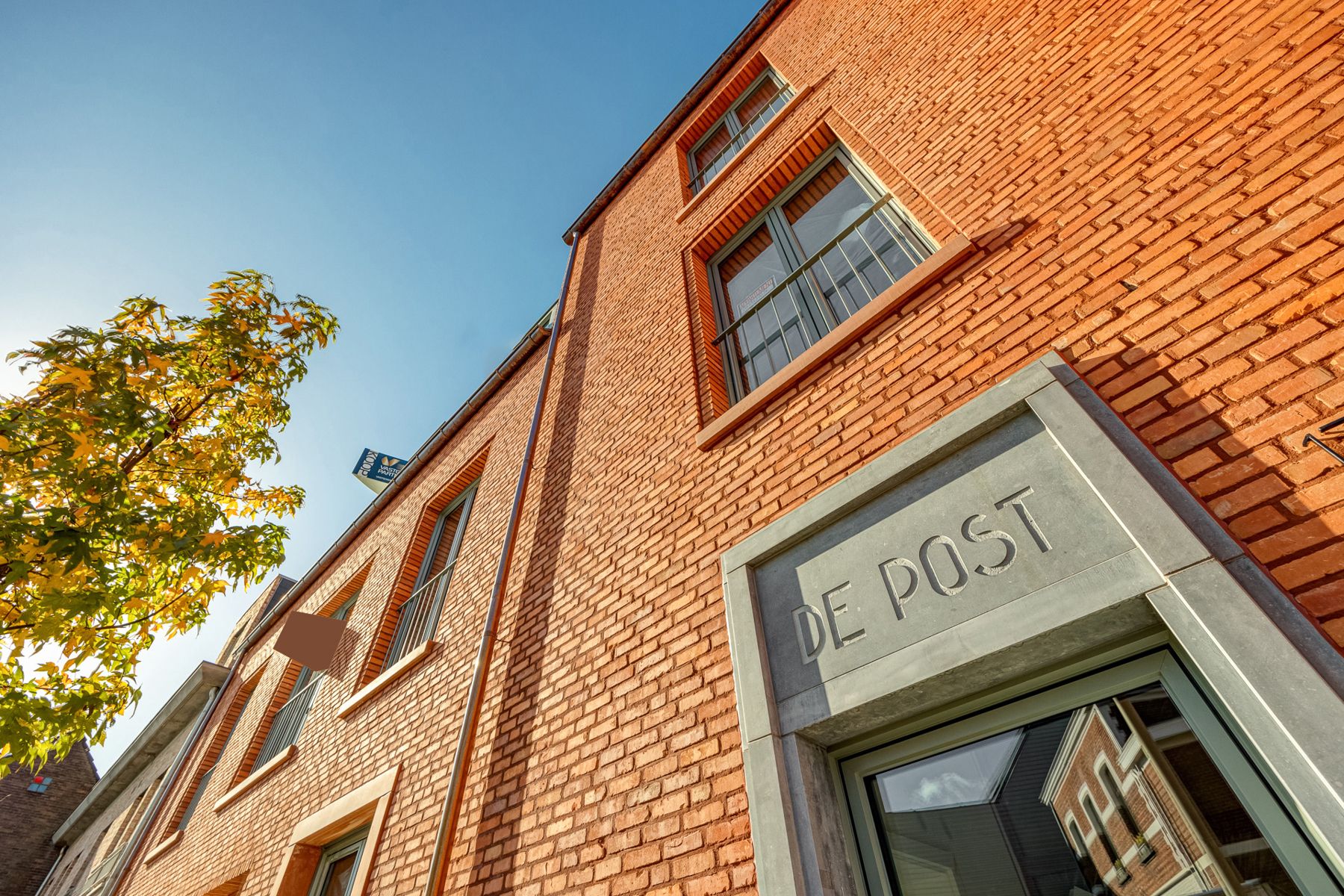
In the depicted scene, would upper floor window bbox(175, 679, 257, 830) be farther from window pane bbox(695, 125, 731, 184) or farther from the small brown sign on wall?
window pane bbox(695, 125, 731, 184)

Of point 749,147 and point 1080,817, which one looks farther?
point 749,147

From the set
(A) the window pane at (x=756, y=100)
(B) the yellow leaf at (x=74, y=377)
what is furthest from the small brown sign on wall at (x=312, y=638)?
(A) the window pane at (x=756, y=100)

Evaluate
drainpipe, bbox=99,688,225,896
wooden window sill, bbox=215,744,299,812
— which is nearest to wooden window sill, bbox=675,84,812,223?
wooden window sill, bbox=215,744,299,812

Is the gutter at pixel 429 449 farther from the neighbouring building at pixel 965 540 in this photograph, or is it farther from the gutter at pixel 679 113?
the neighbouring building at pixel 965 540

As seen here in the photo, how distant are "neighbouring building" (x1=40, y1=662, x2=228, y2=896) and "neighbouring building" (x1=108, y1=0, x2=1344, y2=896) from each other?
10837 mm

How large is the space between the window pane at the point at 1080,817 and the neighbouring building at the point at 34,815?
2373cm

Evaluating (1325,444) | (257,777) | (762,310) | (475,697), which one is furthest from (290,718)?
Result: (1325,444)

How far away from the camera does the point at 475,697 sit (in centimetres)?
395

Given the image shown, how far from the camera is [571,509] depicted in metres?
4.51

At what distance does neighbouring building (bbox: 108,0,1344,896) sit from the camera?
1632 millimetres

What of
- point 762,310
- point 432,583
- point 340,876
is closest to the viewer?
point 762,310

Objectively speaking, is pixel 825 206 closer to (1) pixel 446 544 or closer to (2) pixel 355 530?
(1) pixel 446 544

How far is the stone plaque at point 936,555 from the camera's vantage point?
A: 77.3 inches

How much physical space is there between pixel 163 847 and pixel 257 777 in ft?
11.4
